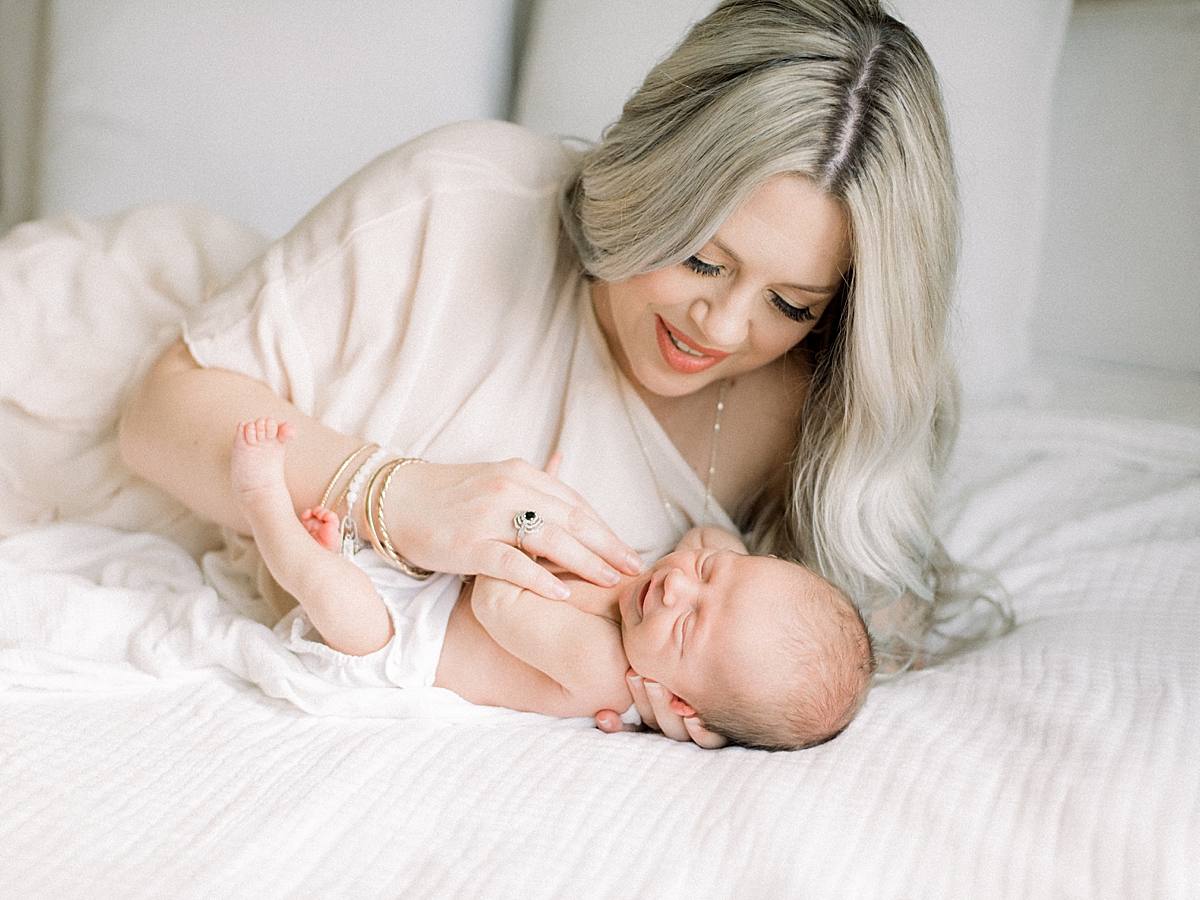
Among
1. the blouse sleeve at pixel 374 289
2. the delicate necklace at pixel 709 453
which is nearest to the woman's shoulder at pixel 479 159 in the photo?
the blouse sleeve at pixel 374 289

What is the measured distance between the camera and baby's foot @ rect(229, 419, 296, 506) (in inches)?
51.3

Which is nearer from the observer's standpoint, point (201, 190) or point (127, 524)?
point (127, 524)

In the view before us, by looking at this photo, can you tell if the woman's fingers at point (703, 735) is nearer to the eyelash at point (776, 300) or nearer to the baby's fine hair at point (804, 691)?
the baby's fine hair at point (804, 691)

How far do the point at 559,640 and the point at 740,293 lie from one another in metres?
0.49

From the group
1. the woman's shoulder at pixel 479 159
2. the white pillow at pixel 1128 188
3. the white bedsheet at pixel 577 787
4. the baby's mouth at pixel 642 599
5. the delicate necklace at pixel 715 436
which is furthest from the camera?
the white pillow at pixel 1128 188

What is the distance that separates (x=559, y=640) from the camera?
1.29 metres

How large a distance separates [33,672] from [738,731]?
86 cm

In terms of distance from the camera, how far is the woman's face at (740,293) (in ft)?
4.12

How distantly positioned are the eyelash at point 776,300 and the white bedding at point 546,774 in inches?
20.1

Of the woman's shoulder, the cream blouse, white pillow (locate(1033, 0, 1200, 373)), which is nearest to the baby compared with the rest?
the cream blouse

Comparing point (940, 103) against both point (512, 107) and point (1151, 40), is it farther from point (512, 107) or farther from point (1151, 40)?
point (512, 107)

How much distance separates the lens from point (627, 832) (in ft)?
3.46

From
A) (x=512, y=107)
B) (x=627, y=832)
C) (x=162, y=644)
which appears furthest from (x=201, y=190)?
(x=627, y=832)

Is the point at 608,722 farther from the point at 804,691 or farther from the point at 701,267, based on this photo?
the point at 701,267
